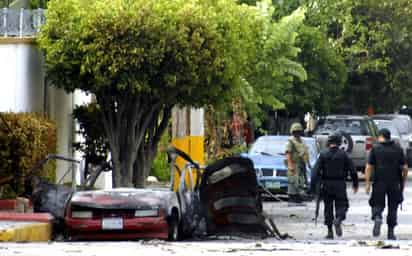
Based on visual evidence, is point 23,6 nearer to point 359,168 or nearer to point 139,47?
point 139,47

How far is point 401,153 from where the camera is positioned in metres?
20.8

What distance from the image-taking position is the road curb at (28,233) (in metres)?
18.9

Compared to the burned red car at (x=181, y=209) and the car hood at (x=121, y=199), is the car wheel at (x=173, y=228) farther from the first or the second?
the car hood at (x=121, y=199)

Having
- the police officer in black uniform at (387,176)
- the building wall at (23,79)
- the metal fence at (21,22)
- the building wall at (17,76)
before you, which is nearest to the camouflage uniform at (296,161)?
the building wall at (23,79)

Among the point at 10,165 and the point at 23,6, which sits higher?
the point at 23,6

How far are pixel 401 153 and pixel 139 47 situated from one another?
18.7 feet

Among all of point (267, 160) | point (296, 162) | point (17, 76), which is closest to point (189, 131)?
point (267, 160)

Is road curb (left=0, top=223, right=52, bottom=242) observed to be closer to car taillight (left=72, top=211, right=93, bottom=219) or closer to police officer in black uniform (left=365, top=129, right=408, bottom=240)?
car taillight (left=72, top=211, right=93, bottom=219)

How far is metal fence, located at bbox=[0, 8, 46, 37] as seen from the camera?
26016 mm

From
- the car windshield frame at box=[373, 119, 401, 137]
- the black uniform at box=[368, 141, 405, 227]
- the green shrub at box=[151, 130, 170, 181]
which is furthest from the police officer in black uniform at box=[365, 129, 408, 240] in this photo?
the car windshield frame at box=[373, 119, 401, 137]

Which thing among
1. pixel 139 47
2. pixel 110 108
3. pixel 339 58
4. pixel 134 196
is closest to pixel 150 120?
pixel 110 108

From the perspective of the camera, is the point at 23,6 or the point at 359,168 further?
the point at 359,168

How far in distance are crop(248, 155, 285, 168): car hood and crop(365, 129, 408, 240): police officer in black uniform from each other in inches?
377

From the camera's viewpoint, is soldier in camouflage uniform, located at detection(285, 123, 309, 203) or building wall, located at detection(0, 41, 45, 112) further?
soldier in camouflage uniform, located at detection(285, 123, 309, 203)
